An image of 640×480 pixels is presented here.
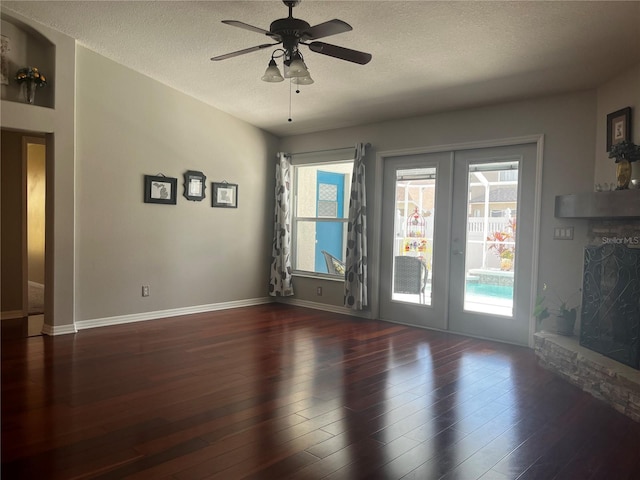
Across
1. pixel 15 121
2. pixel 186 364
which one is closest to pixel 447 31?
pixel 186 364

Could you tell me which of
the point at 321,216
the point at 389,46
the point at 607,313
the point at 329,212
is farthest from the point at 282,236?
the point at 607,313

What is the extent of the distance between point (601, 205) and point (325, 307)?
3843 mm

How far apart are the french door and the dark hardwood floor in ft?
1.92

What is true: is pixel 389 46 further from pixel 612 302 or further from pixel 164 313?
pixel 164 313

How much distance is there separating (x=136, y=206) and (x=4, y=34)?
2103mm

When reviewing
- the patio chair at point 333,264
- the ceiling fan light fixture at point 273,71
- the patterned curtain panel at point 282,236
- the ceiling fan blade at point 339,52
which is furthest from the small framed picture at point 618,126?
the patterned curtain panel at point 282,236

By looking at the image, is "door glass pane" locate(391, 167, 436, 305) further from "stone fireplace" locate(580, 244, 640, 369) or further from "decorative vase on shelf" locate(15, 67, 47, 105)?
"decorative vase on shelf" locate(15, 67, 47, 105)

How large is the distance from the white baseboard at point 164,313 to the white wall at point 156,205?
53 millimetres

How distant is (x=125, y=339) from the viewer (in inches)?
182

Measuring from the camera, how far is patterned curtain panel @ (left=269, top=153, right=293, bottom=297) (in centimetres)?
682

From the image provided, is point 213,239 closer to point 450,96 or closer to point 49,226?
point 49,226

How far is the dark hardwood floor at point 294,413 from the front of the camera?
2277 mm

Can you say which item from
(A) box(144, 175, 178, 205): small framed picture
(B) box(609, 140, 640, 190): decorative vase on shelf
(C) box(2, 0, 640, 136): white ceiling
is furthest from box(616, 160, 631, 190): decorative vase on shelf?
(A) box(144, 175, 178, 205): small framed picture

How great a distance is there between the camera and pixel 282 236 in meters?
6.82
